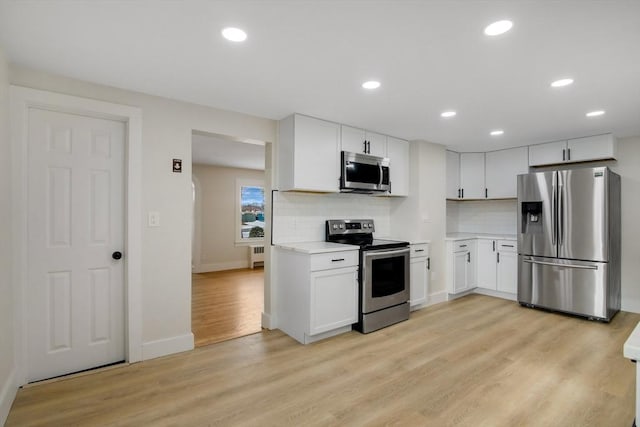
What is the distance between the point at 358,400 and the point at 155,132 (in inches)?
106

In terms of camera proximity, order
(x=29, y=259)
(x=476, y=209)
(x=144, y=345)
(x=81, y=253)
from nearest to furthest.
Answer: (x=29, y=259) → (x=81, y=253) → (x=144, y=345) → (x=476, y=209)

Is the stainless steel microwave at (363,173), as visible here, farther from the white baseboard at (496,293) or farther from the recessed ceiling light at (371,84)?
the white baseboard at (496,293)

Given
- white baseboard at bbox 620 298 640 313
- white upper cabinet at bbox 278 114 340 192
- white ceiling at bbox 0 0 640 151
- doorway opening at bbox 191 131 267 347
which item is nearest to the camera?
white ceiling at bbox 0 0 640 151

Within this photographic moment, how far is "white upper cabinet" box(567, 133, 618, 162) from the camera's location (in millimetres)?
3898

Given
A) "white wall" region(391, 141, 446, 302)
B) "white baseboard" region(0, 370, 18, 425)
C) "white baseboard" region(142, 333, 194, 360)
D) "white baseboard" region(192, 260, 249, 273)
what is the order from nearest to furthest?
"white baseboard" region(0, 370, 18, 425) < "white baseboard" region(142, 333, 194, 360) < "white wall" region(391, 141, 446, 302) < "white baseboard" region(192, 260, 249, 273)

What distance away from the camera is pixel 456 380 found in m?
2.42

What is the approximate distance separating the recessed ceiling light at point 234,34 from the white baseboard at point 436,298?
12.8 ft

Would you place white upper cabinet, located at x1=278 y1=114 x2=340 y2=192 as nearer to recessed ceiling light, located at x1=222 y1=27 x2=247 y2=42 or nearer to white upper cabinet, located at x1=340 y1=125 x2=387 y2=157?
white upper cabinet, located at x1=340 y1=125 x2=387 y2=157

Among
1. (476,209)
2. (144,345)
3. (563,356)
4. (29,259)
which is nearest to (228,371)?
(144,345)

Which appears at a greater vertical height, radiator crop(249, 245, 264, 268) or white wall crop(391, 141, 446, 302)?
white wall crop(391, 141, 446, 302)

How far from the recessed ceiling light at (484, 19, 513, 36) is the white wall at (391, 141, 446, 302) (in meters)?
Result: 2.60

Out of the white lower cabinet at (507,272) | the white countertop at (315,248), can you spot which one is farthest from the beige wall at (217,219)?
the white lower cabinet at (507,272)

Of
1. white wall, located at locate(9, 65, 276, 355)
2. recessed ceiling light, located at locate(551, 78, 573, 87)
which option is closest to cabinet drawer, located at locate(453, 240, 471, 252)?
recessed ceiling light, located at locate(551, 78, 573, 87)

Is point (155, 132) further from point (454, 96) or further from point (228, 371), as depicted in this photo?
point (454, 96)
